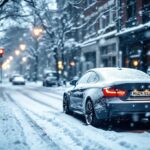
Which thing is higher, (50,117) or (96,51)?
(96,51)

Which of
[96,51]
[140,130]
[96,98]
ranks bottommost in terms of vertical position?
[140,130]

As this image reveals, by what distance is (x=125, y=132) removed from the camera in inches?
411

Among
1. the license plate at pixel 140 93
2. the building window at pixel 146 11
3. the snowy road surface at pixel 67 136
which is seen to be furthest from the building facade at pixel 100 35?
the license plate at pixel 140 93

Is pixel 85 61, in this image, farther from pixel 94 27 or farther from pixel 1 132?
pixel 1 132

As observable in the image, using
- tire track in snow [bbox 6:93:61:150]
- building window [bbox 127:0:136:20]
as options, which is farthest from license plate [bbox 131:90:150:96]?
building window [bbox 127:0:136:20]

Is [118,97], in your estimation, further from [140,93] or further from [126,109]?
[140,93]

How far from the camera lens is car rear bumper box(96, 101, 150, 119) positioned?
10.5 metres

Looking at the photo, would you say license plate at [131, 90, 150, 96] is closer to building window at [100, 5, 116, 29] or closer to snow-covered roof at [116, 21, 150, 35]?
snow-covered roof at [116, 21, 150, 35]

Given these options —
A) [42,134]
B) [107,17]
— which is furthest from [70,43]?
[42,134]

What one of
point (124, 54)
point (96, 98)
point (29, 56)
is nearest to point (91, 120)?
point (96, 98)

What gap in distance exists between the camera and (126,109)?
34.3 feet

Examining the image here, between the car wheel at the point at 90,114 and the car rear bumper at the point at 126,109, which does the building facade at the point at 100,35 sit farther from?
the car rear bumper at the point at 126,109

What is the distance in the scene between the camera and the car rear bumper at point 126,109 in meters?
10.5

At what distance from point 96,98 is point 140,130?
4.30 ft
